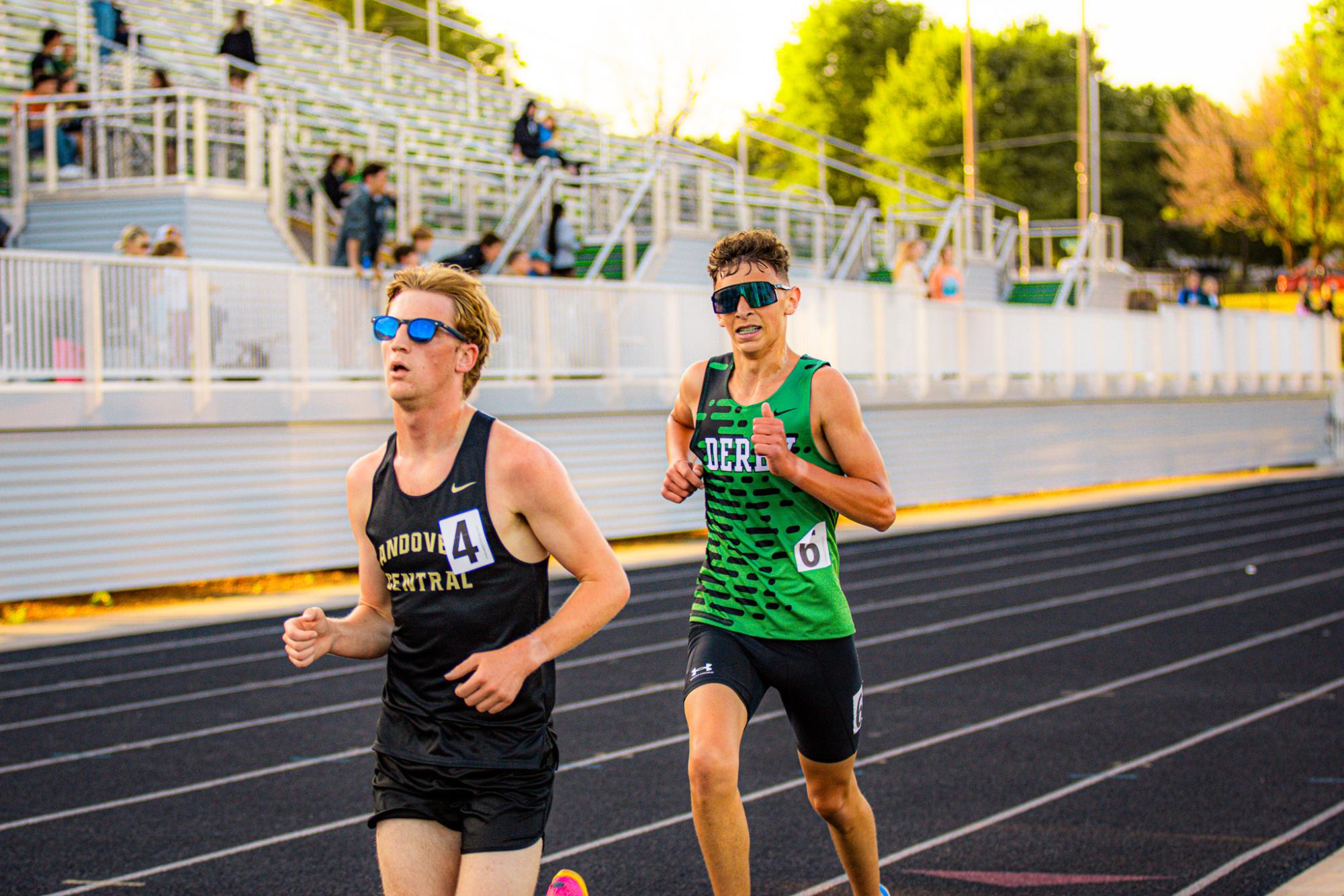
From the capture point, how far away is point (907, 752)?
7.48 m

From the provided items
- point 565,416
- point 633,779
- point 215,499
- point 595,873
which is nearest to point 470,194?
point 565,416

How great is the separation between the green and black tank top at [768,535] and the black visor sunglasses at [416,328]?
1.34m

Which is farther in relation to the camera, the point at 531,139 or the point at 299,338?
the point at 531,139

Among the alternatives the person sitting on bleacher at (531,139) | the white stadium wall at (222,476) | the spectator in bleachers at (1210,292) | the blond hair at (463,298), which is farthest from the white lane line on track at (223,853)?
the spectator in bleachers at (1210,292)

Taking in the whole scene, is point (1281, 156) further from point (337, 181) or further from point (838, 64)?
point (337, 181)

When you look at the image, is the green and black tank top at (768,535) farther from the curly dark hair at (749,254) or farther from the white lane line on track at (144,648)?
the white lane line on track at (144,648)

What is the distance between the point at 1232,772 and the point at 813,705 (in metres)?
3.27

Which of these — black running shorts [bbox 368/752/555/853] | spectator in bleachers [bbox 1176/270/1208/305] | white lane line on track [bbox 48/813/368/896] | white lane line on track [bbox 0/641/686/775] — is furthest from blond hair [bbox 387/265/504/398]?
spectator in bleachers [bbox 1176/270/1208/305]

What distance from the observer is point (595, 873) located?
18.1 feet

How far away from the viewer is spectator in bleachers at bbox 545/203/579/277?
18781mm

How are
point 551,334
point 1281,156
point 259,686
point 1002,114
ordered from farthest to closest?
point 1002,114
point 1281,156
point 551,334
point 259,686

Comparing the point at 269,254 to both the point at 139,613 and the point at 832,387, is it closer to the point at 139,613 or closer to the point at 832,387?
the point at 139,613

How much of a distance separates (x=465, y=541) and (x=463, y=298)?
535mm

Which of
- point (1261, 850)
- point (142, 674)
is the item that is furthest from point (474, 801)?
point (142, 674)
